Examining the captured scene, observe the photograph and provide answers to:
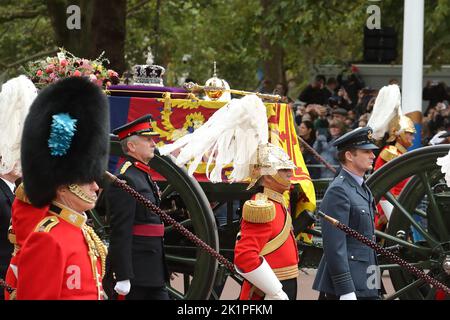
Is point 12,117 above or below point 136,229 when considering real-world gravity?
above

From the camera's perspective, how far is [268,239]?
682 centimetres

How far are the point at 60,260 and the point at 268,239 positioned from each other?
2315mm

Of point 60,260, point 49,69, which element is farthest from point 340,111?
point 60,260

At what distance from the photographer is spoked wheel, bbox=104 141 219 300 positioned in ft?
26.2

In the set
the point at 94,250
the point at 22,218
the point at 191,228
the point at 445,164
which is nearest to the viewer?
the point at 94,250

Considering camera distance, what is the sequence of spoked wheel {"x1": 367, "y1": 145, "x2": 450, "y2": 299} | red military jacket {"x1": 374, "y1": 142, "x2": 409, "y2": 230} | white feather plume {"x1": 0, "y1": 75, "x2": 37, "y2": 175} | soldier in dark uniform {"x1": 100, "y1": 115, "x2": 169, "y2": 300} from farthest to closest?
red military jacket {"x1": 374, "y1": 142, "x2": 409, "y2": 230} < spoked wheel {"x1": 367, "y1": 145, "x2": 450, "y2": 299} < soldier in dark uniform {"x1": 100, "y1": 115, "x2": 169, "y2": 300} < white feather plume {"x1": 0, "y1": 75, "x2": 37, "y2": 175}

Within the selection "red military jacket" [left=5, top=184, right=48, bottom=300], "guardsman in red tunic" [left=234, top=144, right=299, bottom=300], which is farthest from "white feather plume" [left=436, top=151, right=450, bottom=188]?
"red military jacket" [left=5, top=184, right=48, bottom=300]

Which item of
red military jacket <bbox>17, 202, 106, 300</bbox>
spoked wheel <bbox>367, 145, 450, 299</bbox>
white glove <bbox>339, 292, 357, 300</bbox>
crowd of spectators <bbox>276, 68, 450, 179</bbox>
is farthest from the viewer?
crowd of spectators <bbox>276, 68, 450, 179</bbox>

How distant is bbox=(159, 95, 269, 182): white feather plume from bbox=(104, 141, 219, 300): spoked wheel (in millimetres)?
217

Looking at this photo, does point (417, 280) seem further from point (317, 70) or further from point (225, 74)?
point (225, 74)

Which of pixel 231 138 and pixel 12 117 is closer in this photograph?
pixel 12 117

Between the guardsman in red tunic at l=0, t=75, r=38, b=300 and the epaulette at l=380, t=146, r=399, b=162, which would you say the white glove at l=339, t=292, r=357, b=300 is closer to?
the guardsman in red tunic at l=0, t=75, r=38, b=300

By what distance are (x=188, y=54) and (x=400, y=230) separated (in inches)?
749

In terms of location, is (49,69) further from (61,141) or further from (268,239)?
(61,141)
